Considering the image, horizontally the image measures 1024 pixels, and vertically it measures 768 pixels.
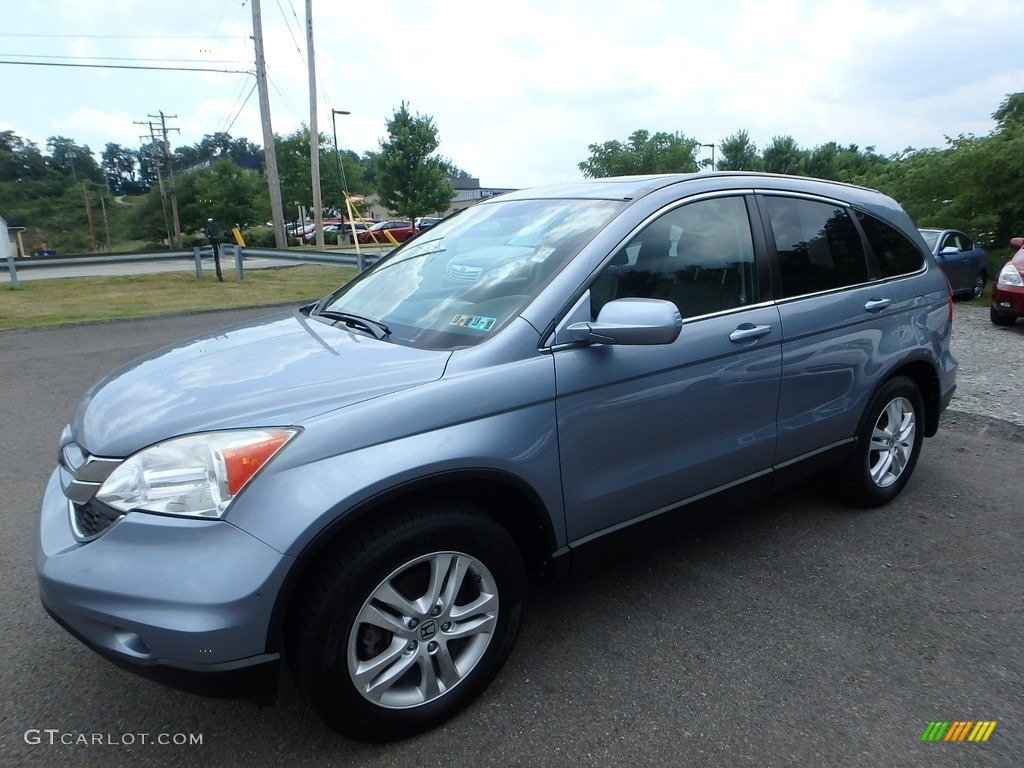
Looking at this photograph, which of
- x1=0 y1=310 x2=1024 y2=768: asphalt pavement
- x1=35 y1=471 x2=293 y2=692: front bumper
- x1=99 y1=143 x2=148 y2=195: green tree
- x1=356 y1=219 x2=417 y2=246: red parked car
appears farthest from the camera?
x1=99 y1=143 x2=148 y2=195: green tree

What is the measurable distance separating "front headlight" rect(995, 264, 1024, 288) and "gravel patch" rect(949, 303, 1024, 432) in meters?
0.67

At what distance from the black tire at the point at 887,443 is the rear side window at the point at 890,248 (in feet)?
2.00

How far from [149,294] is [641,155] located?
50.8 metres

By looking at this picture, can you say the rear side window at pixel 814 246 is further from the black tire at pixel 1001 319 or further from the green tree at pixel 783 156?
the green tree at pixel 783 156

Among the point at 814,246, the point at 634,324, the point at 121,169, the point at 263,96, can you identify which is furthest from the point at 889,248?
the point at 121,169

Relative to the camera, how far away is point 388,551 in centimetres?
215

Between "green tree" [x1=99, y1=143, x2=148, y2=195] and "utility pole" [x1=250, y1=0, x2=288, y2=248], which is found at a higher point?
"green tree" [x1=99, y1=143, x2=148, y2=195]

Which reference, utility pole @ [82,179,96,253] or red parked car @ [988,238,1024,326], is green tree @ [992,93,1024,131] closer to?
red parked car @ [988,238,1024,326]

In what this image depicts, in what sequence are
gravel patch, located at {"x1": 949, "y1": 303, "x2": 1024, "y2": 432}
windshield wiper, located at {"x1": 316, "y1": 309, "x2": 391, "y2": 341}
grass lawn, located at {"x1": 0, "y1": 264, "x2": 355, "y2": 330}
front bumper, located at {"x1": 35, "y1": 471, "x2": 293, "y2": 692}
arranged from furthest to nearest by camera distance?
grass lawn, located at {"x1": 0, "y1": 264, "x2": 355, "y2": 330}
gravel patch, located at {"x1": 949, "y1": 303, "x2": 1024, "y2": 432}
windshield wiper, located at {"x1": 316, "y1": 309, "x2": 391, "y2": 341}
front bumper, located at {"x1": 35, "y1": 471, "x2": 293, "y2": 692}

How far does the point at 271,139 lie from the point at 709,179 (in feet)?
92.8

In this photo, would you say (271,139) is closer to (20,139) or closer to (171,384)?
(171,384)

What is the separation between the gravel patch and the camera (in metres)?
6.04

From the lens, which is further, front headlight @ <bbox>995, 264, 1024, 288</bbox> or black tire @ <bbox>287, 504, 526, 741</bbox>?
front headlight @ <bbox>995, 264, 1024, 288</bbox>

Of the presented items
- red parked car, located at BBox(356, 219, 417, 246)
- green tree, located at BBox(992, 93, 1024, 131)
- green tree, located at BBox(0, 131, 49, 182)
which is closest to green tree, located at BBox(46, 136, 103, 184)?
green tree, located at BBox(0, 131, 49, 182)
